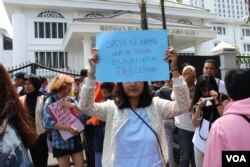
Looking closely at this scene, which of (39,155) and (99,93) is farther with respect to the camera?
(39,155)

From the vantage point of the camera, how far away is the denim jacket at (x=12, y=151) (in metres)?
2.10

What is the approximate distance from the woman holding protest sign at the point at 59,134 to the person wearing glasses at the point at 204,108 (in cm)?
160

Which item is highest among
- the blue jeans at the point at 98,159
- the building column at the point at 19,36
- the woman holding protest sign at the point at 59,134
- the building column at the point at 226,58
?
the building column at the point at 19,36

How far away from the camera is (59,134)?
5105 millimetres

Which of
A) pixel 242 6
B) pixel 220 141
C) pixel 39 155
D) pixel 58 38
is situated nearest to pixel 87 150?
pixel 39 155

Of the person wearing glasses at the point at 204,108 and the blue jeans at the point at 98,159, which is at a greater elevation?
the person wearing glasses at the point at 204,108

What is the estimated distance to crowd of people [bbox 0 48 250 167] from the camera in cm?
233

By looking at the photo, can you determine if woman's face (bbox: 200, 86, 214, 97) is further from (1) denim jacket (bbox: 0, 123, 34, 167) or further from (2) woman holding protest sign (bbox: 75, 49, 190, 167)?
(1) denim jacket (bbox: 0, 123, 34, 167)

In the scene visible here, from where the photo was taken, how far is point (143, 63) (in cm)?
323

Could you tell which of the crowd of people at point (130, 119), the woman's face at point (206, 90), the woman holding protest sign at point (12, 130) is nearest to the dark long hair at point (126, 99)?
the crowd of people at point (130, 119)

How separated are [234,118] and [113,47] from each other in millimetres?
1303

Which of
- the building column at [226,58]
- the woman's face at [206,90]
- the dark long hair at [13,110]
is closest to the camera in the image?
the dark long hair at [13,110]

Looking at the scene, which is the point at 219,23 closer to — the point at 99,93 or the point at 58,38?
the point at 58,38

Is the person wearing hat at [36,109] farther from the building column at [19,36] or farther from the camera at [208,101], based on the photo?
the building column at [19,36]
